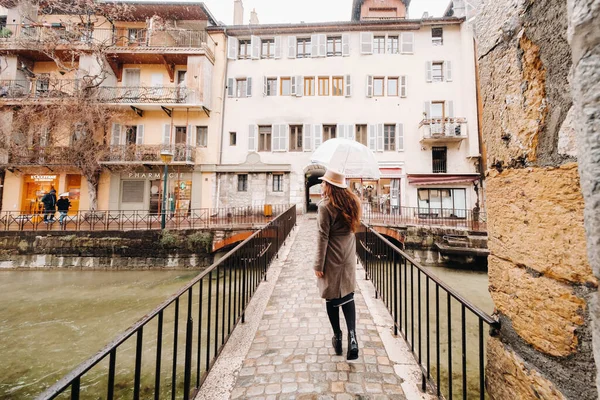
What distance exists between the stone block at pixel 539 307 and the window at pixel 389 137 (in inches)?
668

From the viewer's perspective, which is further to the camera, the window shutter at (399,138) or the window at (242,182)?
the window at (242,182)

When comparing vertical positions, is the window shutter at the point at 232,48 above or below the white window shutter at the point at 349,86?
above

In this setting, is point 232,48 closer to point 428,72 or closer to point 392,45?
point 392,45

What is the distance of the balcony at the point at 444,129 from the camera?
16.5m

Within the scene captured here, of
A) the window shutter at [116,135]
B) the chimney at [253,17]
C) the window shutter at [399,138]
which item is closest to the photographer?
the window shutter at [116,135]

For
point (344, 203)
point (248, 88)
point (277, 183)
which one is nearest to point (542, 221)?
A: point (344, 203)

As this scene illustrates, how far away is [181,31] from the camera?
57.6 feet

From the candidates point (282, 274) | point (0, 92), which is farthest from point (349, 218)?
point (0, 92)

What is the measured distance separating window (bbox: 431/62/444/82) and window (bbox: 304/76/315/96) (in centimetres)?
793

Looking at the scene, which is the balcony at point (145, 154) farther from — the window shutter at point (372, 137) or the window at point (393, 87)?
the window at point (393, 87)

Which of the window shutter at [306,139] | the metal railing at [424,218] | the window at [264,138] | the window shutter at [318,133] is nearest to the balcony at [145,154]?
the window at [264,138]

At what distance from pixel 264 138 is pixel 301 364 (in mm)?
16642

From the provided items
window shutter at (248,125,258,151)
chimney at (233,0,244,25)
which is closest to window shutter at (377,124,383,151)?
window shutter at (248,125,258,151)

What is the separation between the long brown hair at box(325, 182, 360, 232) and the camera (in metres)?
2.45
